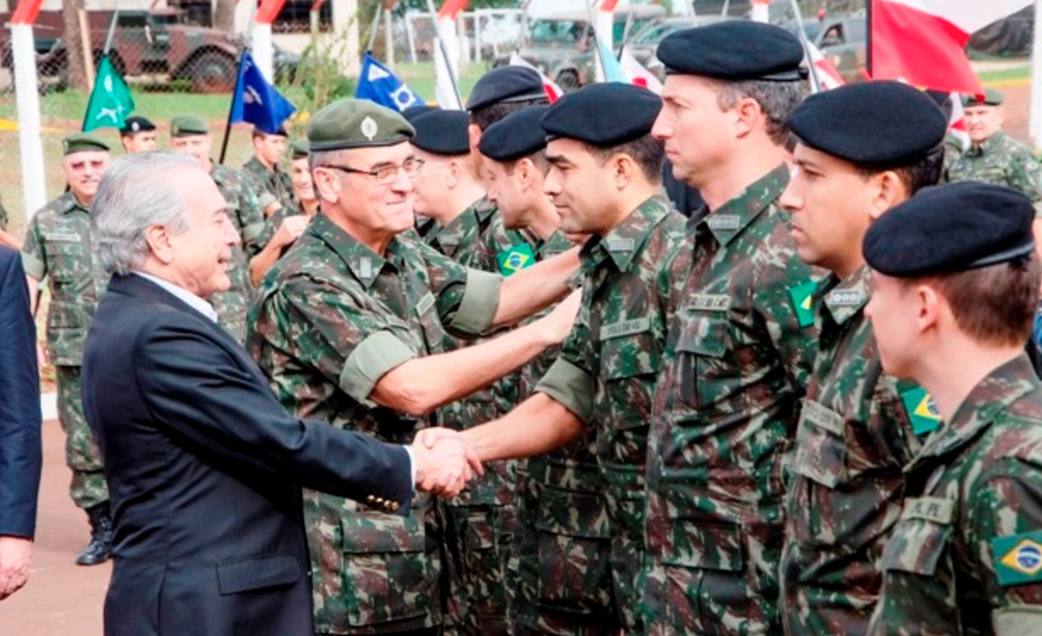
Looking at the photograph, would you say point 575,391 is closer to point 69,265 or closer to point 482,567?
point 482,567

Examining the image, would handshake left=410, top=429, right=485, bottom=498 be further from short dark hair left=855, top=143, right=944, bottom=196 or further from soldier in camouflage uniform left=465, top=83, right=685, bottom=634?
short dark hair left=855, top=143, right=944, bottom=196

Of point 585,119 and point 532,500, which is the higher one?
point 585,119

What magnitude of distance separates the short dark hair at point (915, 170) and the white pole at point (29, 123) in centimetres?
1035

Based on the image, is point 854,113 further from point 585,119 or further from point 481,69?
point 481,69

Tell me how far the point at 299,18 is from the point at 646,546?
22.8 m

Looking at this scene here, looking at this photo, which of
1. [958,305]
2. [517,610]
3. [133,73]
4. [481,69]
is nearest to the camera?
[958,305]

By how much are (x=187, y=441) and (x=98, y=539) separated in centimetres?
592

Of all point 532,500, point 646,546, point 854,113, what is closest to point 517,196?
point 532,500

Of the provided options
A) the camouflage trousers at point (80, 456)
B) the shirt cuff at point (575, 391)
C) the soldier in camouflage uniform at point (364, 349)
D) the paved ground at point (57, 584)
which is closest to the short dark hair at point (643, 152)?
the soldier in camouflage uniform at point (364, 349)

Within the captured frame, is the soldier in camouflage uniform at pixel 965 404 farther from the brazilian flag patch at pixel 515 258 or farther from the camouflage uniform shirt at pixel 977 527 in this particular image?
the brazilian flag patch at pixel 515 258

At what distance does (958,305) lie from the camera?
2867mm

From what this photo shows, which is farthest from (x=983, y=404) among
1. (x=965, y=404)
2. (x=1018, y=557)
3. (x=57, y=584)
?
(x=57, y=584)

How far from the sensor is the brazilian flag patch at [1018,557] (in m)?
2.62

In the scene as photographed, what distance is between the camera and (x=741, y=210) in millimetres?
4262
